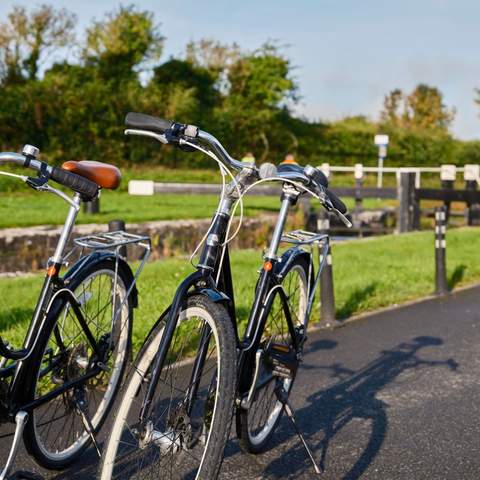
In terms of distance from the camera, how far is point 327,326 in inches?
295

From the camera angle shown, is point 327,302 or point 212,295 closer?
point 212,295

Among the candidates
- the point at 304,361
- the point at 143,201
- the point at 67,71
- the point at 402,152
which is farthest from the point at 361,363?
the point at 402,152

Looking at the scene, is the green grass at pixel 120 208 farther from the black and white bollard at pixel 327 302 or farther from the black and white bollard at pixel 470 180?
the black and white bollard at pixel 327 302

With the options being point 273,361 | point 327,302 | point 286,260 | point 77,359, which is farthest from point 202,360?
point 327,302

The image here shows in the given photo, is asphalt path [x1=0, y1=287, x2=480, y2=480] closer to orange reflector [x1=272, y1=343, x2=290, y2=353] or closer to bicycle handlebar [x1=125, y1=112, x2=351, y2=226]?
orange reflector [x1=272, y1=343, x2=290, y2=353]

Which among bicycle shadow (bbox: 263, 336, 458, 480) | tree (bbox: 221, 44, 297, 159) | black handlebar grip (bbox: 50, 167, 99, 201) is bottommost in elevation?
bicycle shadow (bbox: 263, 336, 458, 480)

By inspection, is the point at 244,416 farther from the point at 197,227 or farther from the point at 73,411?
the point at 197,227

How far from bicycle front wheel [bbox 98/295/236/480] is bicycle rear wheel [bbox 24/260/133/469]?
1.75 feet

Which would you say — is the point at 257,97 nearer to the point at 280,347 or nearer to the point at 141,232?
the point at 141,232

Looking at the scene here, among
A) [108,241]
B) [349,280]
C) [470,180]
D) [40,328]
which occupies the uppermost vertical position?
[470,180]

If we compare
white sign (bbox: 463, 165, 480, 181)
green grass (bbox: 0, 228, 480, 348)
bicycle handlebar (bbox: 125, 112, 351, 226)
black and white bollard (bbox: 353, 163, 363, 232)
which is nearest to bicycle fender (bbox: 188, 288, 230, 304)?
bicycle handlebar (bbox: 125, 112, 351, 226)

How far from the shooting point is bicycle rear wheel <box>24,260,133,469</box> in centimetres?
374

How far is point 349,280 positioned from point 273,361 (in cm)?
553

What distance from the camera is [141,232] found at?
13312 millimetres
